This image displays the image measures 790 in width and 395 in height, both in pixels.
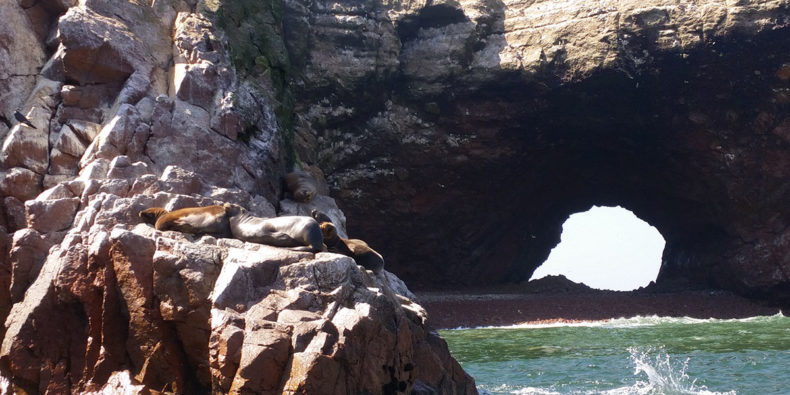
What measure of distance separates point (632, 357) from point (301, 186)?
22.9 feet

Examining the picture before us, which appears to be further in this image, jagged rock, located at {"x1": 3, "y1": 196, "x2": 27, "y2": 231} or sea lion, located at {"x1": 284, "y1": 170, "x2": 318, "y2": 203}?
sea lion, located at {"x1": 284, "y1": 170, "x2": 318, "y2": 203}

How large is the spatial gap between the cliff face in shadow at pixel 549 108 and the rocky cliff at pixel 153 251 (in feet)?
41.4

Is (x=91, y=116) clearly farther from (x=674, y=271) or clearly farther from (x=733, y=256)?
(x=674, y=271)

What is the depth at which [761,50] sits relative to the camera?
22156mm

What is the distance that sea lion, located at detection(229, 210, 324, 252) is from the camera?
858 cm

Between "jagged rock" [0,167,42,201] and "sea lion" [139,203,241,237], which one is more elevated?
"jagged rock" [0,167,42,201]

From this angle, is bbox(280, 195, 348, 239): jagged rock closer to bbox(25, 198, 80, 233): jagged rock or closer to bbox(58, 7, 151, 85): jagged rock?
bbox(58, 7, 151, 85): jagged rock

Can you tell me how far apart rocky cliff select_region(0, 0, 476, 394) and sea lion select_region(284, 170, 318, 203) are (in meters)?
0.15

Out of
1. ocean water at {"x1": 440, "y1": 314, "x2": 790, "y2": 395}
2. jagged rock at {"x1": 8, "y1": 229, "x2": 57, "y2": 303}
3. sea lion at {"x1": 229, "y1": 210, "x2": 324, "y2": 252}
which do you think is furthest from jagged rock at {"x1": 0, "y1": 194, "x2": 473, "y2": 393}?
ocean water at {"x1": 440, "y1": 314, "x2": 790, "y2": 395}

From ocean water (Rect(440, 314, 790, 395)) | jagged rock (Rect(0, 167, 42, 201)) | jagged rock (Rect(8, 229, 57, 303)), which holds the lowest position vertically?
ocean water (Rect(440, 314, 790, 395))

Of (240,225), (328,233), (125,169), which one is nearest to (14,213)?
(125,169)

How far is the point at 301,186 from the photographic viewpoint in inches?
461

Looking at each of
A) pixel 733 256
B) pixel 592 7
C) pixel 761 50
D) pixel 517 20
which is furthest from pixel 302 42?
pixel 733 256

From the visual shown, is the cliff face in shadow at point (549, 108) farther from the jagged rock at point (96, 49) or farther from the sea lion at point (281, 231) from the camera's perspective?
the sea lion at point (281, 231)
